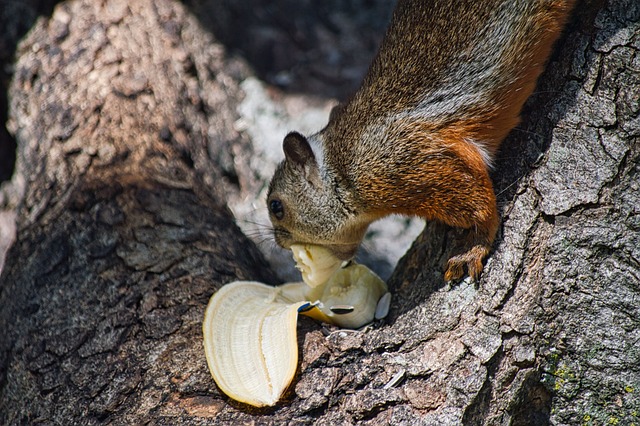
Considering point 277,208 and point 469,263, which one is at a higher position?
point 469,263

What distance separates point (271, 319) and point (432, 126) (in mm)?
980

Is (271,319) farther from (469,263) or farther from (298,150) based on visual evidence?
(298,150)

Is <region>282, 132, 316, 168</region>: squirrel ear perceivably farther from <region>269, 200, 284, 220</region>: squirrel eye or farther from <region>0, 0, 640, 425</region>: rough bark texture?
<region>0, 0, 640, 425</region>: rough bark texture

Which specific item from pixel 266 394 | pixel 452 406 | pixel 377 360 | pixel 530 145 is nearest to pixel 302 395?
pixel 266 394

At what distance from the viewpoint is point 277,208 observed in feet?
9.98

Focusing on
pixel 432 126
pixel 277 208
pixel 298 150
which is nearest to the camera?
pixel 432 126

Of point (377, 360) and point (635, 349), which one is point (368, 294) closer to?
point (377, 360)

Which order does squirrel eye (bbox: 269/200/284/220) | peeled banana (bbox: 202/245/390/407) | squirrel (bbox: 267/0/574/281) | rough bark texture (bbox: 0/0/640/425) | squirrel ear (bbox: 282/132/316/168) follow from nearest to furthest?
rough bark texture (bbox: 0/0/640/425) < peeled banana (bbox: 202/245/390/407) < squirrel (bbox: 267/0/574/281) < squirrel ear (bbox: 282/132/316/168) < squirrel eye (bbox: 269/200/284/220)

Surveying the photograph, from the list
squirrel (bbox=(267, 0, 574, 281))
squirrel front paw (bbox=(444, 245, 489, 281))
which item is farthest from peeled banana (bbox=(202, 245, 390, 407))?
squirrel front paw (bbox=(444, 245, 489, 281))

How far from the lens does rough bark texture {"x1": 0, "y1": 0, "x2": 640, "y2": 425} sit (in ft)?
6.81

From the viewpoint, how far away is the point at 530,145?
2303 mm

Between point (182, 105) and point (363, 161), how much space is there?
156 centimetres

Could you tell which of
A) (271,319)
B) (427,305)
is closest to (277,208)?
(271,319)

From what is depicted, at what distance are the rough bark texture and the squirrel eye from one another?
25cm
